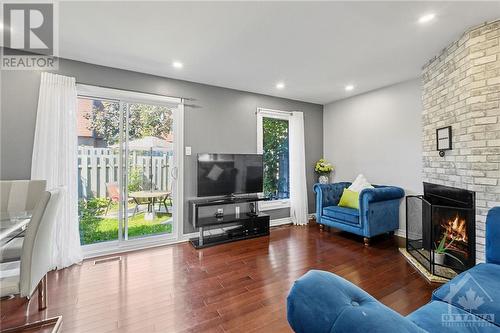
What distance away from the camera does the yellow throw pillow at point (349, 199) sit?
3.91 meters

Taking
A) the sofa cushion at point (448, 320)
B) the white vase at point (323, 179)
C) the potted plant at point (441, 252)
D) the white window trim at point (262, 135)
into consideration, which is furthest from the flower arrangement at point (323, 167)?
the sofa cushion at point (448, 320)

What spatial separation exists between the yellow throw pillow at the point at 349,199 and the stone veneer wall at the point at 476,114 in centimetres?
138

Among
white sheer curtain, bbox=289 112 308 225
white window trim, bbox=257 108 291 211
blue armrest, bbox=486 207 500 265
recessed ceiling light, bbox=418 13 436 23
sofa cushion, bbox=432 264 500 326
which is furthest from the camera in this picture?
white sheer curtain, bbox=289 112 308 225

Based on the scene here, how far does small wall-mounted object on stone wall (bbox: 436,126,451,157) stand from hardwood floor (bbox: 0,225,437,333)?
1.47 meters

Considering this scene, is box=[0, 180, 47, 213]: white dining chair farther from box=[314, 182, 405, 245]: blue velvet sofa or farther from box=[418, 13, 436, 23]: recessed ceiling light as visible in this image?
box=[418, 13, 436, 23]: recessed ceiling light

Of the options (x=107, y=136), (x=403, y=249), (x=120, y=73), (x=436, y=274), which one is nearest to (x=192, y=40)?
(x=120, y=73)

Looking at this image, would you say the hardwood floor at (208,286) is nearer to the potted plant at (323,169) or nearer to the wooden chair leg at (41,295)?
the wooden chair leg at (41,295)

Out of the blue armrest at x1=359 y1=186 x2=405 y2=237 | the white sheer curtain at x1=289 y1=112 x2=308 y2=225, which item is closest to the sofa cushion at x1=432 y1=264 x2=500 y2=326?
the blue armrest at x1=359 y1=186 x2=405 y2=237

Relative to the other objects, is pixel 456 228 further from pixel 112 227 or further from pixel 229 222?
pixel 112 227

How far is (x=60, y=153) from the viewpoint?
2.82 metres

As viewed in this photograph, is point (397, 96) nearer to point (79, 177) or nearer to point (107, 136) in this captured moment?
point (107, 136)

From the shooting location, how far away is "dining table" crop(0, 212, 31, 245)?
184 cm

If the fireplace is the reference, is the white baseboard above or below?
below

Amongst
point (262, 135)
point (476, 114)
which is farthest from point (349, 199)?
point (476, 114)
